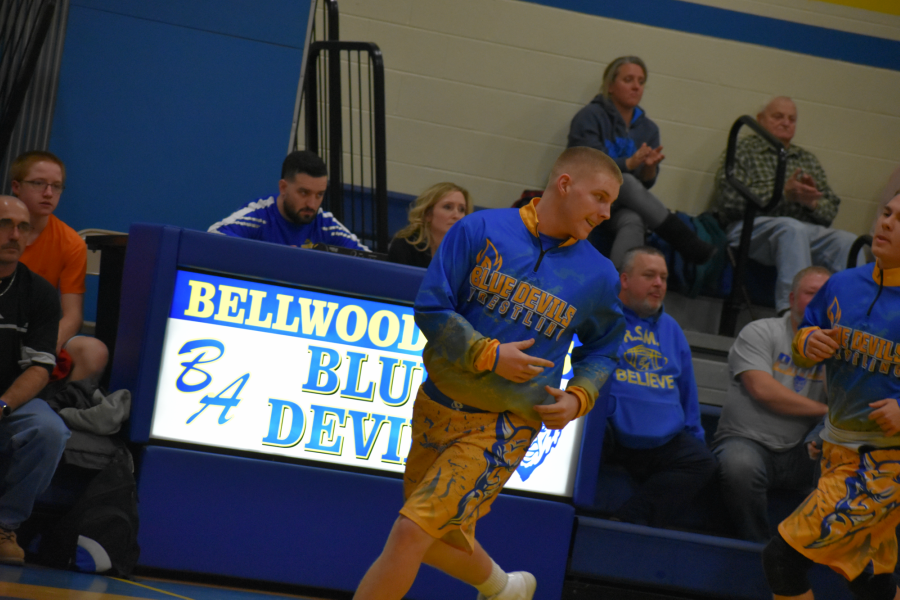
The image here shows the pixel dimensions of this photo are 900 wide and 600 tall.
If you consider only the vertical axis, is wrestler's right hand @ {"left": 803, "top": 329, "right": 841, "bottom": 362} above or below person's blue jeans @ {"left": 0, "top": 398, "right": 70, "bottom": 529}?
above

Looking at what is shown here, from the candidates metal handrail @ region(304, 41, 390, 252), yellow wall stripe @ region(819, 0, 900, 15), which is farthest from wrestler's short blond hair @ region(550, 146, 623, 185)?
yellow wall stripe @ region(819, 0, 900, 15)

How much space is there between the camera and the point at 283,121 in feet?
17.5

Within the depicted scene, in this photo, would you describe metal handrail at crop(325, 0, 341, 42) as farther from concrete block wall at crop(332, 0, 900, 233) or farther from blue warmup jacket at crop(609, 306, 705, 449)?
blue warmup jacket at crop(609, 306, 705, 449)

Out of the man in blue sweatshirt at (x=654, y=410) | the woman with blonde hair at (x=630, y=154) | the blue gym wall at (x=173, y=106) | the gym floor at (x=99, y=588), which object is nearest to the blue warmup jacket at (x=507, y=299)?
the gym floor at (x=99, y=588)

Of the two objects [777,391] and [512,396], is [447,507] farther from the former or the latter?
[777,391]

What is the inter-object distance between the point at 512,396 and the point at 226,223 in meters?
2.14

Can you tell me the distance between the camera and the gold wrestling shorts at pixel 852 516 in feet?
9.48

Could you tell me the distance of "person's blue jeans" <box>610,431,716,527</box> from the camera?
3.52 metres

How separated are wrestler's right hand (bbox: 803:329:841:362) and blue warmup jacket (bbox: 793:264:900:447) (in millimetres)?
49

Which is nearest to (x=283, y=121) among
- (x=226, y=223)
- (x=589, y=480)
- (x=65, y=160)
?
(x=65, y=160)

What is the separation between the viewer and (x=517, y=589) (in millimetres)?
2551

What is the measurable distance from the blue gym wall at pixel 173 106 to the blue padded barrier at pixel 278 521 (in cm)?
253

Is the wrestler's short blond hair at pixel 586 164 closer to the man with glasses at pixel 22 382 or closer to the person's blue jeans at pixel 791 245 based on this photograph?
the man with glasses at pixel 22 382

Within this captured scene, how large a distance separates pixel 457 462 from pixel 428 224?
217 cm
